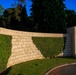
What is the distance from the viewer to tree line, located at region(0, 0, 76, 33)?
34.9 m

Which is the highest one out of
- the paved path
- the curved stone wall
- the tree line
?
the tree line

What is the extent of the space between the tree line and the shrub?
10.8 m

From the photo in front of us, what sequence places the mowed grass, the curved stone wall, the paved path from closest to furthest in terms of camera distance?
the paved path → the mowed grass → the curved stone wall

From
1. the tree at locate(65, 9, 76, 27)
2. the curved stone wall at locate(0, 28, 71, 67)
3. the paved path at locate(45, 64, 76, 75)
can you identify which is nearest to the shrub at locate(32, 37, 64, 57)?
the curved stone wall at locate(0, 28, 71, 67)

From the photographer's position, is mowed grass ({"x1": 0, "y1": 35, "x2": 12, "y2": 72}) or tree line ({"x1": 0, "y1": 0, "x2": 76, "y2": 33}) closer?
mowed grass ({"x1": 0, "y1": 35, "x2": 12, "y2": 72})

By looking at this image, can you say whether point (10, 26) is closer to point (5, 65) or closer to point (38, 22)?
point (38, 22)

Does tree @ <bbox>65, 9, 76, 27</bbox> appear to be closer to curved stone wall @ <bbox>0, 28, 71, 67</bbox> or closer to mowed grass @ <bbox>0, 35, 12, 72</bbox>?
curved stone wall @ <bbox>0, 28, 71, 67</bbox>

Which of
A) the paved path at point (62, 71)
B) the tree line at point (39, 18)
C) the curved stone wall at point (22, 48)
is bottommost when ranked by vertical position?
the paved path at point (62, 71)

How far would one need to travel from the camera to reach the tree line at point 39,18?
34875 millimetres

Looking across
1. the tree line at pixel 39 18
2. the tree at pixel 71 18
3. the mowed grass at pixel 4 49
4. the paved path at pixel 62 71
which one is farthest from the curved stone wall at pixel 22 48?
the tree at pixel 71 18

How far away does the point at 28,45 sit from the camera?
21188 mm

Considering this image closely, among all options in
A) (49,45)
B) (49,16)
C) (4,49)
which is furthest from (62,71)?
(49,16)

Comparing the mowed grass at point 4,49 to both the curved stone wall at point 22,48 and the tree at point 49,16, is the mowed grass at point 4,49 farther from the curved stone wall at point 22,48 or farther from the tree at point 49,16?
the tree at point 49,16

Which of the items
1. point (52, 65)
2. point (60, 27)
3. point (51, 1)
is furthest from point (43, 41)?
point (51, 1)
